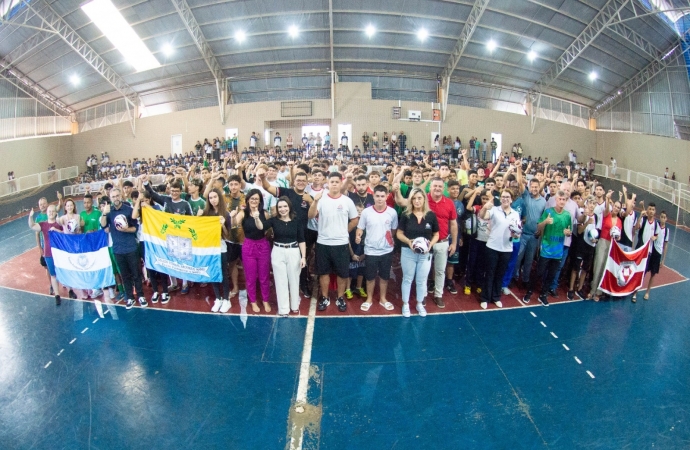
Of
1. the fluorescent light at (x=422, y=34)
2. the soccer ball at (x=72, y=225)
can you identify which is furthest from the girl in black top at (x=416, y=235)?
the fluorescent light at (x=422, y=34)

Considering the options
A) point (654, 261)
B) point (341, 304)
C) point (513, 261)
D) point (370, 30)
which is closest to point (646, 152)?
point (370, 30)

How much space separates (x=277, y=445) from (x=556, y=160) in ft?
93.6

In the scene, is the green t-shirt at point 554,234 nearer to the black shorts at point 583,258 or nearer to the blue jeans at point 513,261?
the blue jeans at point 513,261

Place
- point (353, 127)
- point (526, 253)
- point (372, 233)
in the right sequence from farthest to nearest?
point (353, 127), point (526, 253), point (372, 233)

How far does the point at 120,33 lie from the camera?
1964 centimetres

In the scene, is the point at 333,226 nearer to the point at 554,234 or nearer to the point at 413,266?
the point at 413,266

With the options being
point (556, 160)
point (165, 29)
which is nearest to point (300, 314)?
point (165, 29)

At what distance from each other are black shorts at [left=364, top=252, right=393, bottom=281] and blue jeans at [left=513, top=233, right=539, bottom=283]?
2300 millimetres

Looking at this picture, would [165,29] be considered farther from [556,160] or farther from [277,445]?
[556,160]

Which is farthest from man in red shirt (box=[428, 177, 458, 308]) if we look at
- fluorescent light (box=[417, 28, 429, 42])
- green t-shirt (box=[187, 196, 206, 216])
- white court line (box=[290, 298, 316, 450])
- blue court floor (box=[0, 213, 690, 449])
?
fluorescent light (box=[417, 28, 429, 42])

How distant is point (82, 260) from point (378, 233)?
185 inches

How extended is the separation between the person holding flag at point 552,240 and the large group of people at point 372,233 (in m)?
0.02

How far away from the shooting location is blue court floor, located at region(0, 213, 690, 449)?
3551 mm

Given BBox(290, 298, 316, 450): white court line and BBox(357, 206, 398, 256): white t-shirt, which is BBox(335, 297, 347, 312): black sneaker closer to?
BBox(290, 298, 316, 450): white court line
